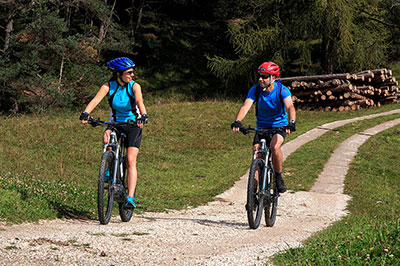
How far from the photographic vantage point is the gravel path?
5391 millimetres

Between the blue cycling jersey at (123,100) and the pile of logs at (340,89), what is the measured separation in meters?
18.9

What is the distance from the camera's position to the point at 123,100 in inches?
309

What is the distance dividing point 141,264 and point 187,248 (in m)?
0.98

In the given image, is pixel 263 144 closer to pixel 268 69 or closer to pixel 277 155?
pixel 277 155

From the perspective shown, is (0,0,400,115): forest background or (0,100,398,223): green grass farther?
(0,0,400,115): forest background

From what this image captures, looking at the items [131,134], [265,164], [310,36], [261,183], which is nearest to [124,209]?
[131,134]

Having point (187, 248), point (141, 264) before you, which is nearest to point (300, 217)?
point (187, 248)

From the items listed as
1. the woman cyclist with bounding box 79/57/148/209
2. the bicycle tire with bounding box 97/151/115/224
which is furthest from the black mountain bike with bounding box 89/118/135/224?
the woman cyclist with bounding box 79/57/148/209

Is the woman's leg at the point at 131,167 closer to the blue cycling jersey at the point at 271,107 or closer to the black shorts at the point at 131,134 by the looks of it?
the black shorts at the point at 131,134

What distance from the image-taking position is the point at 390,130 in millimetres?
19422

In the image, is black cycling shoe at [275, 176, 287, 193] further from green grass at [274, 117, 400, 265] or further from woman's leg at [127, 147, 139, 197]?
woman's leg at [127, 147, 139, 197]

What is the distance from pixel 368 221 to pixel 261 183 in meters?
1.66

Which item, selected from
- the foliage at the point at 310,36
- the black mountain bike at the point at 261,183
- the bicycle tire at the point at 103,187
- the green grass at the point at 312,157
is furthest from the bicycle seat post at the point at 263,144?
the foliage at the point at 310,36

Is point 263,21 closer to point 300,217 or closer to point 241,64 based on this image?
point 241,64
